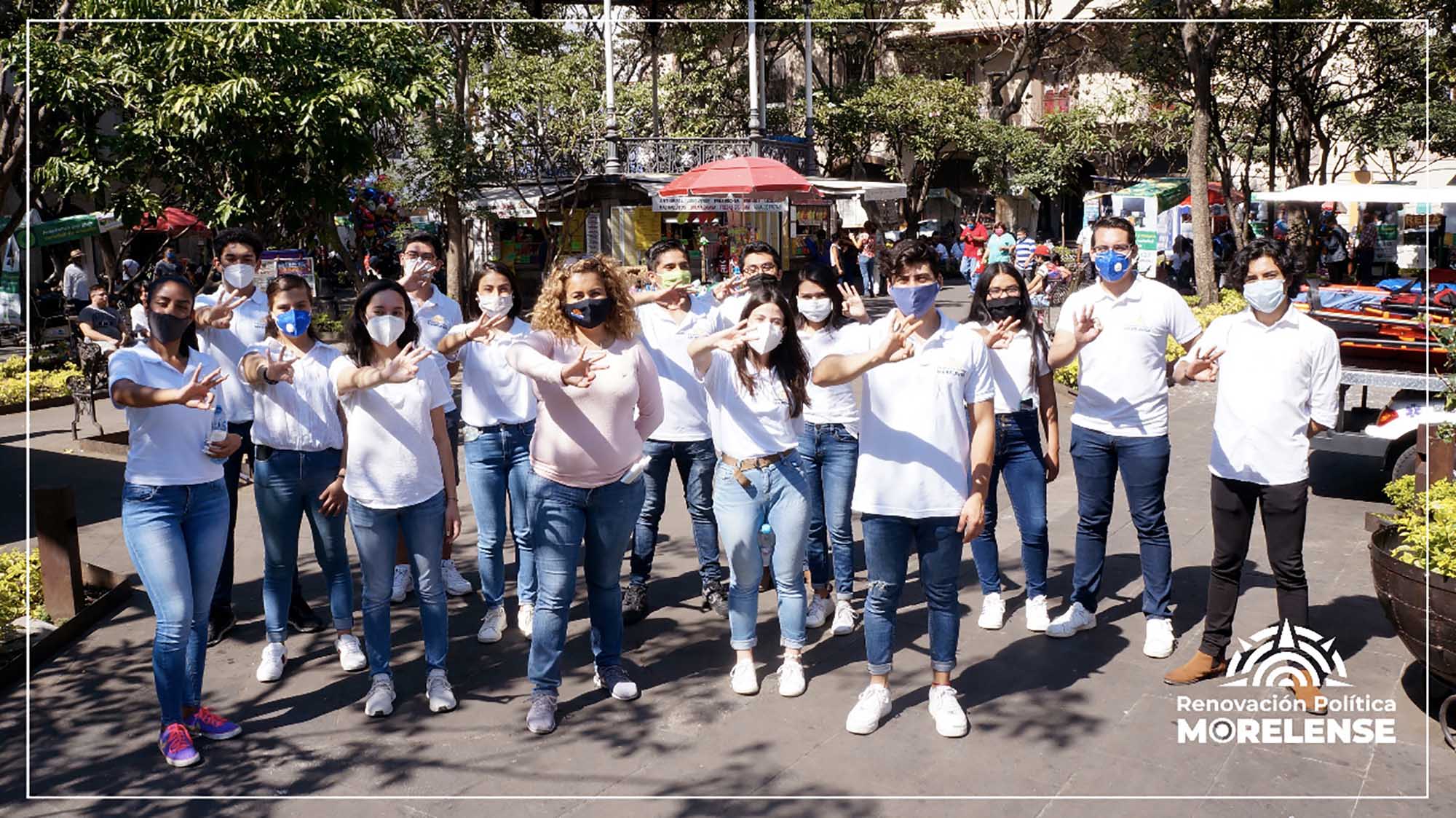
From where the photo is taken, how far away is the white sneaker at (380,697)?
5199mm

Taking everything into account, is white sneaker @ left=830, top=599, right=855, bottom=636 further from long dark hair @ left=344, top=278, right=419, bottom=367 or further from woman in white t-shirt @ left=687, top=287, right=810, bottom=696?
long dark hair @ left=344, top=278, right=419, bottom=367

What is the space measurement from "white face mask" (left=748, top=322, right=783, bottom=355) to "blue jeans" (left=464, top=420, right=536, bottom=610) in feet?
4.62

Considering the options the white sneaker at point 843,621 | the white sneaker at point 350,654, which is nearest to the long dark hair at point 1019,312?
the white sneaker at point 843,621

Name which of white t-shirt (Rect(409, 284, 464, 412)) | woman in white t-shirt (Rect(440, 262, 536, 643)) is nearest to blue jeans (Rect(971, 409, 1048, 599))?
woman in white t-shirt (Rect(440, 262, 536, 643))

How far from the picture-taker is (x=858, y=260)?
27.4 meters

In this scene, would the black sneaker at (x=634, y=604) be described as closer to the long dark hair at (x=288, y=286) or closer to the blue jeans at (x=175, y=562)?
the long dark hair at (x=288, y=286)

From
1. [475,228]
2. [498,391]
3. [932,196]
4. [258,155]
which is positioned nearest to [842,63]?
[932,196]

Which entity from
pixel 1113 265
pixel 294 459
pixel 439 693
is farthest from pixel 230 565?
pixel 1113 265

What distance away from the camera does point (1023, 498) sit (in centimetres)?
597

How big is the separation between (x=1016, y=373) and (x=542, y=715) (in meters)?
2.54

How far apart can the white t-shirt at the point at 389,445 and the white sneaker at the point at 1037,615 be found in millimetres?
2788

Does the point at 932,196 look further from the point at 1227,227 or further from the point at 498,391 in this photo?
the point at 498,391

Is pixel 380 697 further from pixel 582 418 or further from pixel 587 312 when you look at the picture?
pixel 587 312

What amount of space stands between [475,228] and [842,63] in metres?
16.0
